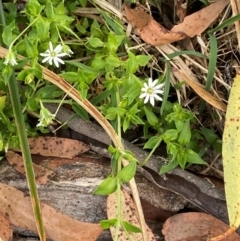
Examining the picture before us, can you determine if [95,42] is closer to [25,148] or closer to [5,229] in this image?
[25,148]

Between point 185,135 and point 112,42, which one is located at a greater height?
point 112,42

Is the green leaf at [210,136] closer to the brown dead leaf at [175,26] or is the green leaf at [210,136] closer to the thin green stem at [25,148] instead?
the brown dead leaf at [175,26]

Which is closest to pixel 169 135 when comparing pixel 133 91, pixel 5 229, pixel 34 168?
pixel 133 91

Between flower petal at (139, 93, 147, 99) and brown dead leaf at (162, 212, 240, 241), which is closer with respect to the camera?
flower petal at (139, 93, 147, 99)

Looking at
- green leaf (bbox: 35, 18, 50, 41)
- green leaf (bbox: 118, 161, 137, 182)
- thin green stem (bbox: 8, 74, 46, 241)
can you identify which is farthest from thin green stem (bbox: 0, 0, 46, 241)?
green leaf (bbox: 118, 161, 137, 182)

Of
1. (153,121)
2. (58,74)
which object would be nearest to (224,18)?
(153,121)

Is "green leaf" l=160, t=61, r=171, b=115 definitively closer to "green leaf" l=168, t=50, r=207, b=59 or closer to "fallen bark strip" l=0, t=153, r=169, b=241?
"green leaf" l=168, t=50, r=207, b=59

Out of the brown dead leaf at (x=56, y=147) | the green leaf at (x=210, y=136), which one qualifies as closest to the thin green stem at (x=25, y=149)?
the brown dead leaf at (x=56, y=147)
